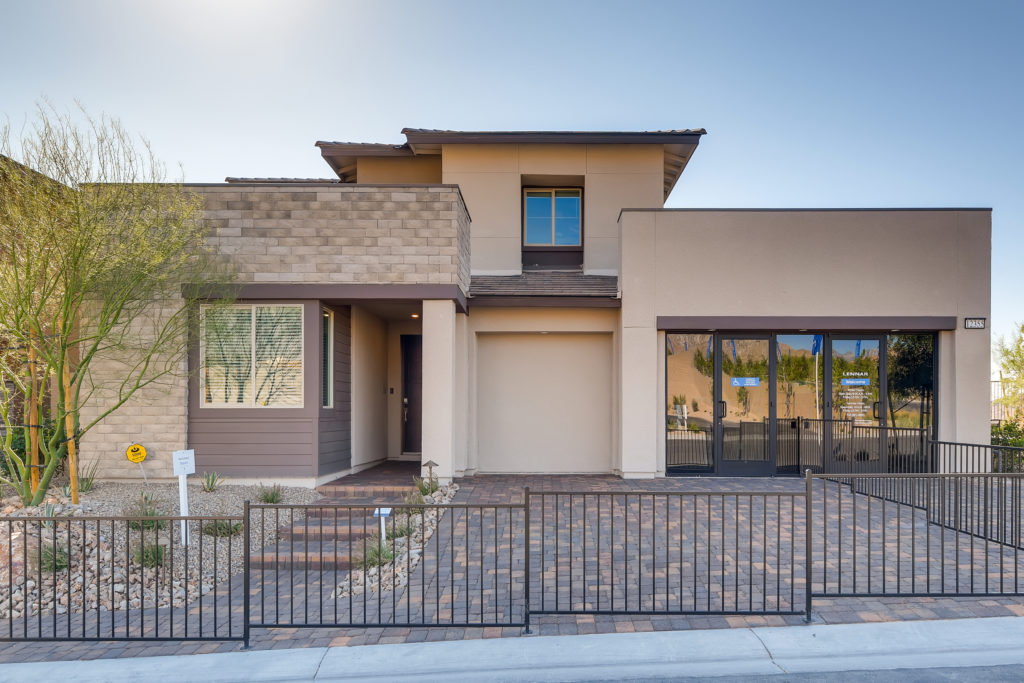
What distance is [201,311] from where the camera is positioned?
9492 mm

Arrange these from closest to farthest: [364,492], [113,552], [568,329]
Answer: [113,552]
[364,492]
[568,329]

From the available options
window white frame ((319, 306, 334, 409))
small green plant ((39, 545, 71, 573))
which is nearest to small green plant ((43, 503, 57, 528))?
small green plant ((39, 545, 71, 573))

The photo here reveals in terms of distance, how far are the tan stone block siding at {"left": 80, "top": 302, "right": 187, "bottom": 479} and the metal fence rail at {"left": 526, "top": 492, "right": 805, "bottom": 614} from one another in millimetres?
6060

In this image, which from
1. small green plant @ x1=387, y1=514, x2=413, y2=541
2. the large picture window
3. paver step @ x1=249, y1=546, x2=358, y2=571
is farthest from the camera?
the large picture window

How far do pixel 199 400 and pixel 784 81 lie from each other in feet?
49.1

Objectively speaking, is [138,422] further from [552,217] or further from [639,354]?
[552,217]

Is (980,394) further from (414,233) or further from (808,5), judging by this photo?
(414,233)

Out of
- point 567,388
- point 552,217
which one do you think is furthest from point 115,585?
point 552,217

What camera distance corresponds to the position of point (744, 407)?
1135 cm

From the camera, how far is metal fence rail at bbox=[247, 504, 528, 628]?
4.70m

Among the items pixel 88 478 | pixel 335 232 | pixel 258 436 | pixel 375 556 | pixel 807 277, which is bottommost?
pixel 375 556

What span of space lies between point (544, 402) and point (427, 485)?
11.8ft

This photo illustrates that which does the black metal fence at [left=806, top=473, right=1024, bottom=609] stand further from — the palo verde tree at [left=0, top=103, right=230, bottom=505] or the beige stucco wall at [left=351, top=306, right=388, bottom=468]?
the palo verde tree at [left=0, top=103, right=230, bottom=505]

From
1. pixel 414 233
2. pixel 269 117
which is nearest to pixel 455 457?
pixel 414 233
